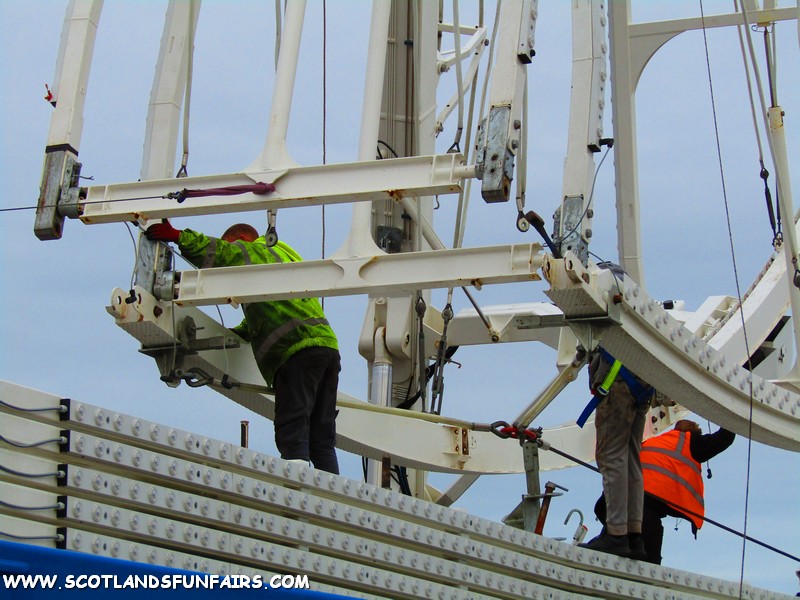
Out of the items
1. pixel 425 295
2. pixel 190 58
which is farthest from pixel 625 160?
pixel 190 58

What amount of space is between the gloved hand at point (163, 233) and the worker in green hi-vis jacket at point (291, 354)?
0.18 metres

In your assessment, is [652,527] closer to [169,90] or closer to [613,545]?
[613,545]

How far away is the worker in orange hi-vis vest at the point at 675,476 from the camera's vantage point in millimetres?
12727

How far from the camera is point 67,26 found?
11.0 m

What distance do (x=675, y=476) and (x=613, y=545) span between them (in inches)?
59.6

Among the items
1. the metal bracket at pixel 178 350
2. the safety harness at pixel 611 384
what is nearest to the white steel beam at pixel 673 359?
the safety harness at pixel 611 384

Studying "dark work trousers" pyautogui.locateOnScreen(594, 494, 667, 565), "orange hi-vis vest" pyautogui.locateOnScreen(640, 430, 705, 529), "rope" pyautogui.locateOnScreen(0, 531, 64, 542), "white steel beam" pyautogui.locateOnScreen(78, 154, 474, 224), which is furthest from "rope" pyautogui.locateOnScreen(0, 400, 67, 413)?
"orange hi-vis vest" pyautogui.locateOnScreen(640, 430, 705, 529)

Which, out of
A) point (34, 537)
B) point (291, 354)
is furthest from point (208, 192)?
point (34, 537)

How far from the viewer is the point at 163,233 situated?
11.2m

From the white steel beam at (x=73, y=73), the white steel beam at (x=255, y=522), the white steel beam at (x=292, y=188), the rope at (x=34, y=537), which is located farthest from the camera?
the white steel beam at (x=73, y=73)

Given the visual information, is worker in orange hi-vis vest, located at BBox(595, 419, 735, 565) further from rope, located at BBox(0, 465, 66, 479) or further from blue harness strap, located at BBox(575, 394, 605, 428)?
rope, located at BBox(0, 465, 66, 479)

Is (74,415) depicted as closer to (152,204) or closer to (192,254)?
(152,204)

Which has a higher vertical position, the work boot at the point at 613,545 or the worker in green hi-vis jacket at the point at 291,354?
the worker in green hi-vis jacket at the point at 291,354

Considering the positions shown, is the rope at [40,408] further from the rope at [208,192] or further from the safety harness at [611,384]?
the safety harness at [611,384]
